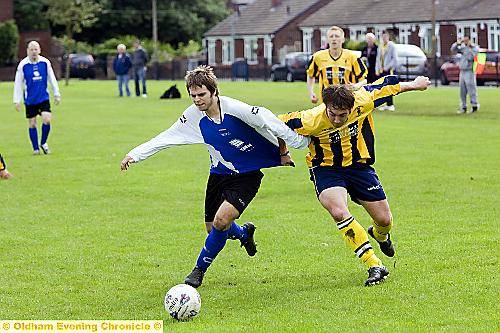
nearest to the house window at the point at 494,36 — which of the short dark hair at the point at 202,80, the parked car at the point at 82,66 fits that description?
the parked car at the point at 82,66

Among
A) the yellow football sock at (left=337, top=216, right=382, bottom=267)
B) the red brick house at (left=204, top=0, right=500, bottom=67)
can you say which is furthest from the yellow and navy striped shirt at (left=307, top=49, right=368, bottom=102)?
the red brick house at (left=204, top=0, right=500, bottom=67)

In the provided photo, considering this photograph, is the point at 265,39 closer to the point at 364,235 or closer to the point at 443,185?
the point at 443,185

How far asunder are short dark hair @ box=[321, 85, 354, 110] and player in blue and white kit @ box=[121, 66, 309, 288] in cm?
40

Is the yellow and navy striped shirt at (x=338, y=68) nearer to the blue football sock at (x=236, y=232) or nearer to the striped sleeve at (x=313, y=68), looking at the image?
the striped sleeve at (x=313, y=68)

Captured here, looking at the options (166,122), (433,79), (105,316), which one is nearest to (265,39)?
(433,79)

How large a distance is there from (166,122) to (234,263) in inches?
730

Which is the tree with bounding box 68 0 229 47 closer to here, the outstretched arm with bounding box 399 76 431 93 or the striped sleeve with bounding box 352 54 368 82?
the striped sleeve with bounding box 352 54 368 82

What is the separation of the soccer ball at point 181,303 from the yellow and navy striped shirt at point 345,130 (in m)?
1.75

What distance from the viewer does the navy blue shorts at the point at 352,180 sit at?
9000 millimetres

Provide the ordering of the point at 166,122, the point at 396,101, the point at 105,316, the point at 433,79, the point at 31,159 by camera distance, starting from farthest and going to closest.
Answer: the point at 433,79 < the point at 396,101 < the point at 166,122 < the point at 31,159 < the point at 105,316

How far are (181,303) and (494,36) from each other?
191ft

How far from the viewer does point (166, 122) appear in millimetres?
28328

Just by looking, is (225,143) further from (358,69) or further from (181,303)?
(358,69)

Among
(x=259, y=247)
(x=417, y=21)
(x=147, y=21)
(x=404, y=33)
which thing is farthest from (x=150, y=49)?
(x=259, y=247)
